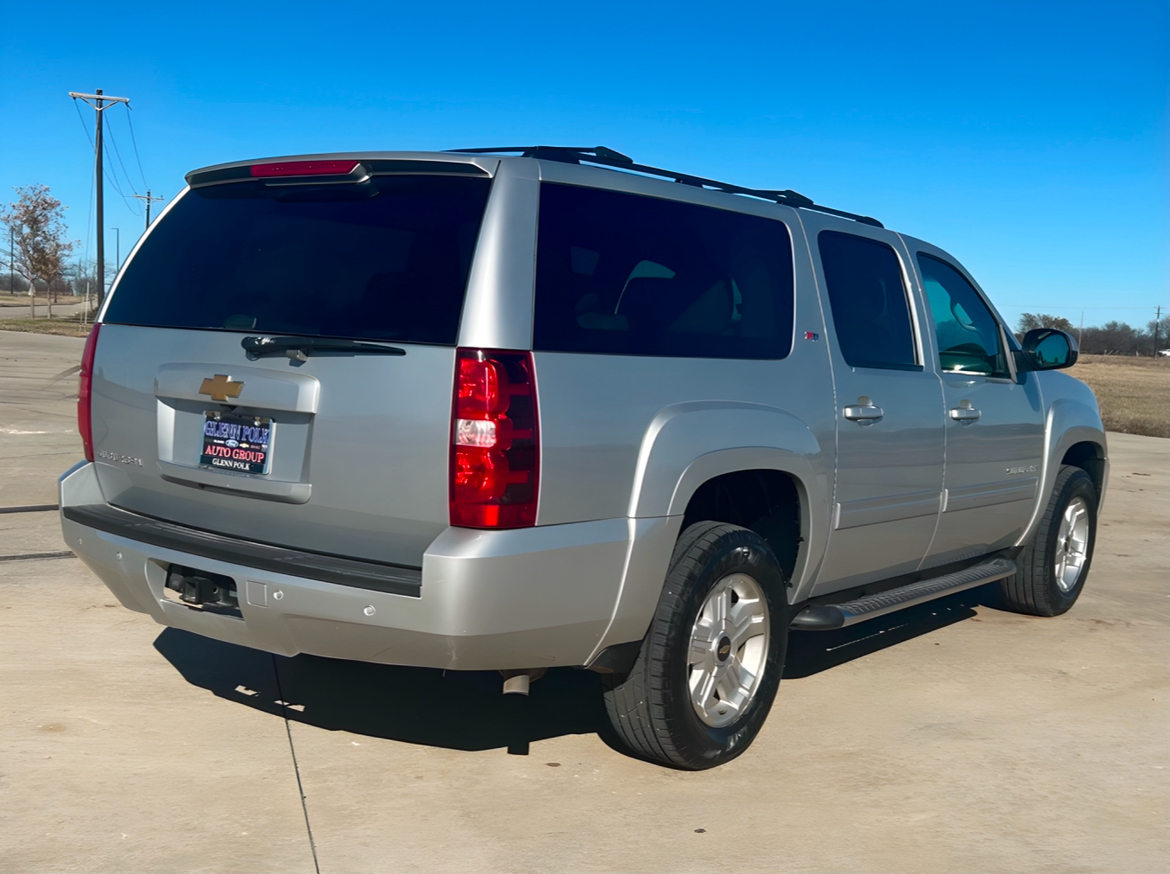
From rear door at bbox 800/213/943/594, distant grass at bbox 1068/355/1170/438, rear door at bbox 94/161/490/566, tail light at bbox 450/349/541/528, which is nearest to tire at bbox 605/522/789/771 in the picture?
rear door at bbox 800/213/943/594

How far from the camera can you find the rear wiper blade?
3.38m

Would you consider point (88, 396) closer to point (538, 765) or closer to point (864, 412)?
point (538, 765)

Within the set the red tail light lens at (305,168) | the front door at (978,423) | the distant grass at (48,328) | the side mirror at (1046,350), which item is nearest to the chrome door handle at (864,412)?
the front door at (978,423)

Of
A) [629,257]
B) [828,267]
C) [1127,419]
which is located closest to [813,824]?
[629,257]

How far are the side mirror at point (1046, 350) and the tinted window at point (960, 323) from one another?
→ 14cm

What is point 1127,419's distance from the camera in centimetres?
2436

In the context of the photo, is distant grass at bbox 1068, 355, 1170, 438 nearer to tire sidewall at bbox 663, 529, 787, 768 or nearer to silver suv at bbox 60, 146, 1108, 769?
silver suv at bbox 60, 146, 1108, 769

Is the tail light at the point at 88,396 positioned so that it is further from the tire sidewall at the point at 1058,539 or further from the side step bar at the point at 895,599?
the tire sidewall at the point at 1058,539

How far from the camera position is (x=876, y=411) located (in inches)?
188

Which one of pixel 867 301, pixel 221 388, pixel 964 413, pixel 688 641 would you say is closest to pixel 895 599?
pixel 964 413

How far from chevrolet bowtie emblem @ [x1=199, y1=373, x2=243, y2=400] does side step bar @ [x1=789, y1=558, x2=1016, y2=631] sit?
7.44 ft

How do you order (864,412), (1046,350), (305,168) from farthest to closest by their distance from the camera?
(1046,350) < (864,412) < (305,168)

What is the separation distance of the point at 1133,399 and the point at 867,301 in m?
32.7

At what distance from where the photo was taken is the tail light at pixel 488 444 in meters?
3.24
